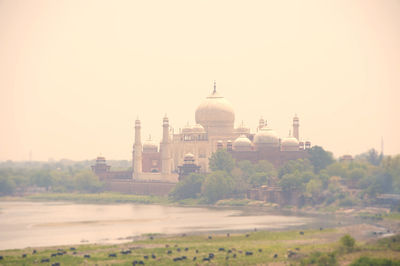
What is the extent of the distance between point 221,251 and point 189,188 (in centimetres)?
4936

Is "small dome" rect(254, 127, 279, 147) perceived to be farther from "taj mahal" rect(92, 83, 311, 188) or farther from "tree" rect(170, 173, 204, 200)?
"tree" rect(170, 173, 204, 200)

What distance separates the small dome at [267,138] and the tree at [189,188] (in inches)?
529

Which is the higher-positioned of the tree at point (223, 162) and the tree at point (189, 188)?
the tree at point (223, 162)

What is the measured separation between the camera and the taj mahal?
123 meters

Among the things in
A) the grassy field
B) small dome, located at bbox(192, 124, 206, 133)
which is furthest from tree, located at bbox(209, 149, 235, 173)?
the grassy field

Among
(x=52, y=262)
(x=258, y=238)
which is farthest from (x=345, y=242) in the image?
(x=52, y=262)

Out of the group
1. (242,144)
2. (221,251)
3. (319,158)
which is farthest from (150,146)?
(221,251)

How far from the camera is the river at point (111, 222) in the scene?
76.5 meters

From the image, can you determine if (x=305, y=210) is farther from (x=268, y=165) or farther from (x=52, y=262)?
(x=52, y=262)

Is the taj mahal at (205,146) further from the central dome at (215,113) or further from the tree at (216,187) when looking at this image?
the tree at (216,187)

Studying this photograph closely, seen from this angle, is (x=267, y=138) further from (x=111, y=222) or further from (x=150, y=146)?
(x=111, y=222)

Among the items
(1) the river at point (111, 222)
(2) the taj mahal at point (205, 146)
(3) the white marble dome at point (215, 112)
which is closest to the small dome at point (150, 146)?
(2) the taj mahal at point (205, 146)

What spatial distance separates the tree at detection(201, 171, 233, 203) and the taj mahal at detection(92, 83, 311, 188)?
10238mm

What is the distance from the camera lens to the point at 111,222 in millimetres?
89562
